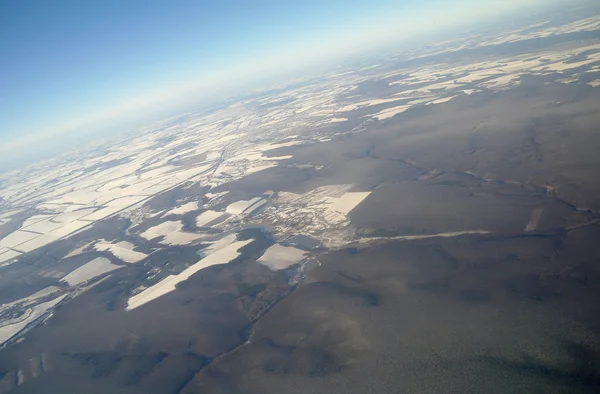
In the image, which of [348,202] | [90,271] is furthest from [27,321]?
[348,202]

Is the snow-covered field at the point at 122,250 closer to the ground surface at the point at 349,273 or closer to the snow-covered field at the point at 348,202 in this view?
the ground surface at the point at 349,273

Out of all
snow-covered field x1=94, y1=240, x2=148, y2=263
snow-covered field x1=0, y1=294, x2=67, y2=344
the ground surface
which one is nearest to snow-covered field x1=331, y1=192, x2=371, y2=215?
the ground surface

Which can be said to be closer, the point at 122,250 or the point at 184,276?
the point at 184,276

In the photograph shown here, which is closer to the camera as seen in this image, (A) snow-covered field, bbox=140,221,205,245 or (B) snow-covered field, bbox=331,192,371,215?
(B) snow-covered field, bbox=331,192,371,215

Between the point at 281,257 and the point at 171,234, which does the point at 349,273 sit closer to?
the point at 281,257

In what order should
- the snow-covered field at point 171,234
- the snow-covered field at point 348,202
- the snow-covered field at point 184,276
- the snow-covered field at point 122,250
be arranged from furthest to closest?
the snow-covered field at point 171,234 → the snow-covered field at point 122,250 → the snow-covered field at point 348,202 → the snow-covered field at point 184,276

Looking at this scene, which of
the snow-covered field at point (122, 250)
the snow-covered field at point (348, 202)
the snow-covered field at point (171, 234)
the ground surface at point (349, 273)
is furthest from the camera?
the snow-covered field at point (171, 234)

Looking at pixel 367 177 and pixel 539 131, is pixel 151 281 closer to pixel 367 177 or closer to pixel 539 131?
pixel 367 177

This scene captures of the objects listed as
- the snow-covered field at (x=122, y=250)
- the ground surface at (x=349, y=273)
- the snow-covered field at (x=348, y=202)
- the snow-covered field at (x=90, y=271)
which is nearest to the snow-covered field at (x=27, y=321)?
the ground surface at (x=349, y=273)

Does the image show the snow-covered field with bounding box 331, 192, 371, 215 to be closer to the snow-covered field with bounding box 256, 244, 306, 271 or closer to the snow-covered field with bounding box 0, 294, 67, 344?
the snow-covered field with bounding box 256, 244, 306, 271

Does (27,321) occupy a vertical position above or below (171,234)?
below

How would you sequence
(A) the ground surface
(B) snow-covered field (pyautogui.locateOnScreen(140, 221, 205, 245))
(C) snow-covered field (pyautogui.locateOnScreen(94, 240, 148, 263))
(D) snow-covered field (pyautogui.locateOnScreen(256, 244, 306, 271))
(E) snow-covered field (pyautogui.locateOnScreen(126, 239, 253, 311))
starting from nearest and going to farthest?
(A) the ground surface, (D) snow-covered field (pyautogui.locateOnScreen(256, 244, 306, 271)), (E) snow-covered field (pyautogui.locateOnScreen(126, 239, 253, 311)), (C) snow-covered field (pyautogui.locateOnScreen(94, 240, 148, 263)), (B) snow-covered field (pyautogui.locateOnScreen(140, 221, 205, 245))
